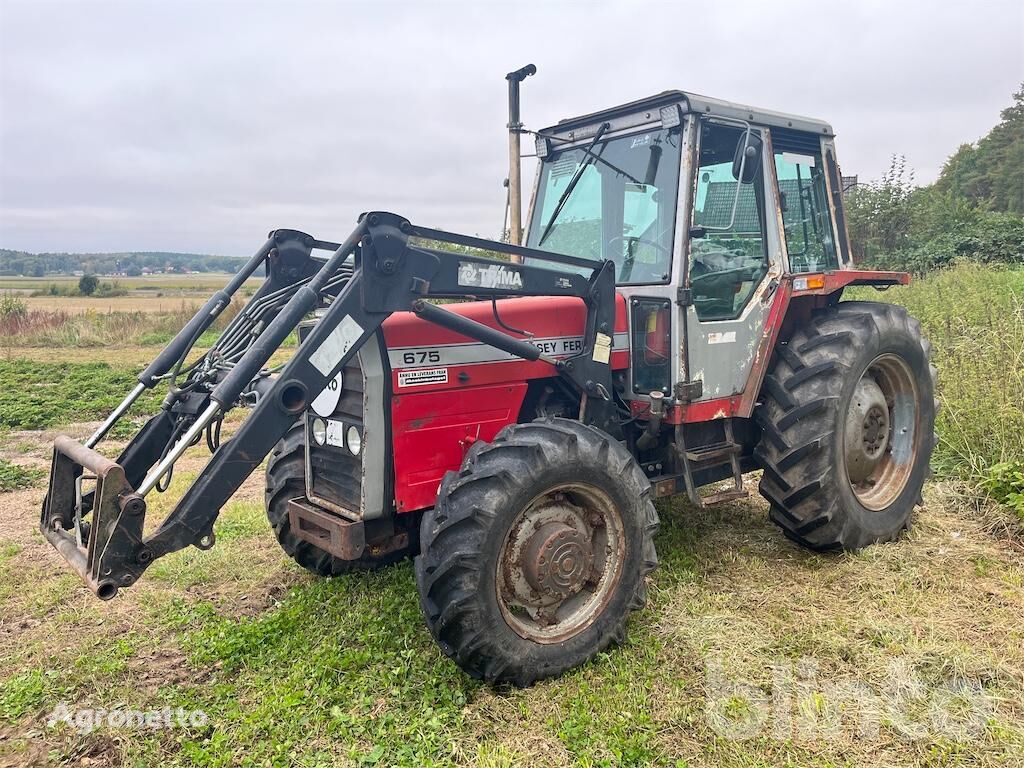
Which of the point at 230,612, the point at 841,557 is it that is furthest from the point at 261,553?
the point at 841,557

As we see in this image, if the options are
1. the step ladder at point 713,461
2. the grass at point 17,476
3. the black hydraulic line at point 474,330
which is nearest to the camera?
the black hydraulic line at point 474,330

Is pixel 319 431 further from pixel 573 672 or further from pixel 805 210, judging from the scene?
pixel 805 210

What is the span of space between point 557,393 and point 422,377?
892 mm

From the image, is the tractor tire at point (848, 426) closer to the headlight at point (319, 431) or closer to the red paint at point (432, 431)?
the red paint at point (432, 431)

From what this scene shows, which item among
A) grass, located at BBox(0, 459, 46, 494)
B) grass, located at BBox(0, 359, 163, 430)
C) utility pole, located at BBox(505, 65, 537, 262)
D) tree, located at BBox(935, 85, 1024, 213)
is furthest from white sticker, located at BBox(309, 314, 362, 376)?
tree, located at BBox(935, 85, 1024, 213)

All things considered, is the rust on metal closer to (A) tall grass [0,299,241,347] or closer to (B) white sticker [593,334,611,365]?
(B) white sticker [593,334,611,365]

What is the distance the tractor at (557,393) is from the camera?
294 centimetres

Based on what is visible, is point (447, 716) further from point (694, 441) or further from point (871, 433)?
point (871, 433)

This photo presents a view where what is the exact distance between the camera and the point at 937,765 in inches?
103

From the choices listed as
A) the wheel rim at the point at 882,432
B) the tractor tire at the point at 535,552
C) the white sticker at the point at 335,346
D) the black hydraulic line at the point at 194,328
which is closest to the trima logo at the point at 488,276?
the white sticker at the point at 335,346

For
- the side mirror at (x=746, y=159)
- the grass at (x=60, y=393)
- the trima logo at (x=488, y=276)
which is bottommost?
the grass at (x=60, y=393)

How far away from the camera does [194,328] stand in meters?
3.55

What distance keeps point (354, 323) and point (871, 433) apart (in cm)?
345

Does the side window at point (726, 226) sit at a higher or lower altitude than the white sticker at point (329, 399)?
higher
